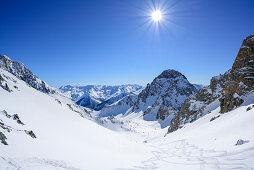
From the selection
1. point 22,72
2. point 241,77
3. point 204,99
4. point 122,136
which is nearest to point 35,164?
point 122,136

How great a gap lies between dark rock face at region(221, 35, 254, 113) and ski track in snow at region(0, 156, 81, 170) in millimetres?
41020

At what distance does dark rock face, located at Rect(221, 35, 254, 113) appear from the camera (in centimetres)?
3500

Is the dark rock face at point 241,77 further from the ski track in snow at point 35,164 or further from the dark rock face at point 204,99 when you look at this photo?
the ski track in snow at point 35,164

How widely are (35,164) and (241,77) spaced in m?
48.5

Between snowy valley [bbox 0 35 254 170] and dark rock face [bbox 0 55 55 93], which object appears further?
dark rock face [bbox 0 55 55 93]

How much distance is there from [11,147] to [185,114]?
7086cm

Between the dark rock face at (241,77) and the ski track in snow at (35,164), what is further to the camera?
the dark rock face at (241,77)

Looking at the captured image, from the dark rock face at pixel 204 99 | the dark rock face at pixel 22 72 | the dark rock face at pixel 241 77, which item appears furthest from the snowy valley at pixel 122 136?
the dark rock face at pixel 22 72

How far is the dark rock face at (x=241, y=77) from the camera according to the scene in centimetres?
3500

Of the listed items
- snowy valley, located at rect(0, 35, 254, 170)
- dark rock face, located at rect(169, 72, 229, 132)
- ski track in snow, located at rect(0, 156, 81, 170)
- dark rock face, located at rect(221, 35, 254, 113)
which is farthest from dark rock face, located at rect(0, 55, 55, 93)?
dark rock face, located at rect(221, 35, 254, 113)

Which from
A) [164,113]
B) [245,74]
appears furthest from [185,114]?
[164,113]

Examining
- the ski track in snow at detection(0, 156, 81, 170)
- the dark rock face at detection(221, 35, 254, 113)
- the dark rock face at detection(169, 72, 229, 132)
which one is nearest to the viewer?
the ski track in snow at detection(0, 156, 81, 170)

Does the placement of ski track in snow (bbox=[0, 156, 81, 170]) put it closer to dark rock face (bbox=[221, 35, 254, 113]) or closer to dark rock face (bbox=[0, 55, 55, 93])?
dark rock face (bbox=[221, 35, 254, 113])

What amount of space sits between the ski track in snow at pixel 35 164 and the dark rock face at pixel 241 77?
4102 centimetres
